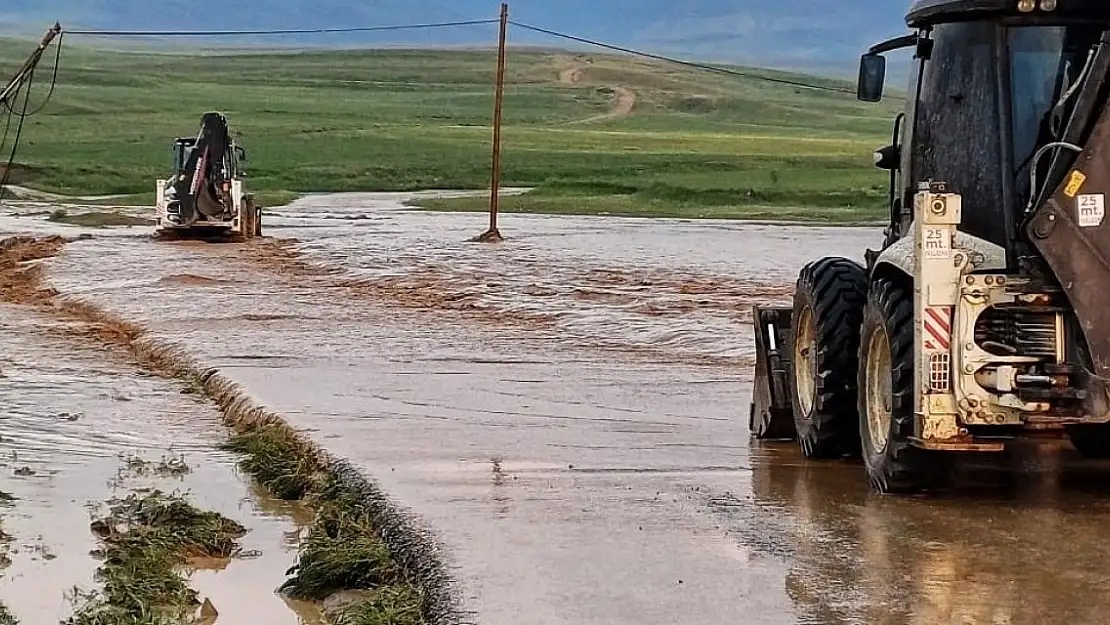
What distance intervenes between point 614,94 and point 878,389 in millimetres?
112432

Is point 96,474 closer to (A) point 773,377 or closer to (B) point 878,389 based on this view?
(A) point 773,377

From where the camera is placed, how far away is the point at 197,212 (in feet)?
109

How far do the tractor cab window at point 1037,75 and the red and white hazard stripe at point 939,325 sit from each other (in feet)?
2.59

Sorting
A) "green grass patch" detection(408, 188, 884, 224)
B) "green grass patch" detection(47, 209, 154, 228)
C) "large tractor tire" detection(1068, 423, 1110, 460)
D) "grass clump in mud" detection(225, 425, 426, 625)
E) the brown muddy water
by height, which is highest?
"large tractor tire" detection(1068, 423, 1110, 460)

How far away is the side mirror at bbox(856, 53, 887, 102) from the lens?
35.2 feet

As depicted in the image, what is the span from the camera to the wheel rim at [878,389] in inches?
392

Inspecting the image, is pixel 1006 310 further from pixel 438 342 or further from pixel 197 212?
pixel 197 212

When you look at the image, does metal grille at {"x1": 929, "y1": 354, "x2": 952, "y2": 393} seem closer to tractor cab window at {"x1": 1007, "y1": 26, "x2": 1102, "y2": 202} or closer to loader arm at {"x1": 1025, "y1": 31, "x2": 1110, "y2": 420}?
loader arm at {"x1": 1025, "y1": 31, "x2": 1110, "y2": 420}

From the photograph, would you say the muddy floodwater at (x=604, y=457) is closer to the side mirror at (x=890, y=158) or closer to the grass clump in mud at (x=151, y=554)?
the grass clump in mud at (x=151, y=554)

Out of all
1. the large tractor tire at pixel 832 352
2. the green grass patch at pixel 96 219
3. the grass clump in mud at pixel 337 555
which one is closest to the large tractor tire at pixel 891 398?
the large tractor tire at pixel 832 352

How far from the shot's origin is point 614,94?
122m

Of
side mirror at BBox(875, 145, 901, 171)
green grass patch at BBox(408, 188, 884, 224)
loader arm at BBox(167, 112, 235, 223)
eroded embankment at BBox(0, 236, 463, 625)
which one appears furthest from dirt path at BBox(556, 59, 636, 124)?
side mirror at BBox(875, 145, 901, 171)

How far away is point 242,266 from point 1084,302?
19.3 meters

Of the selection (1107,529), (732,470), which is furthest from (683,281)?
(1107,529)
